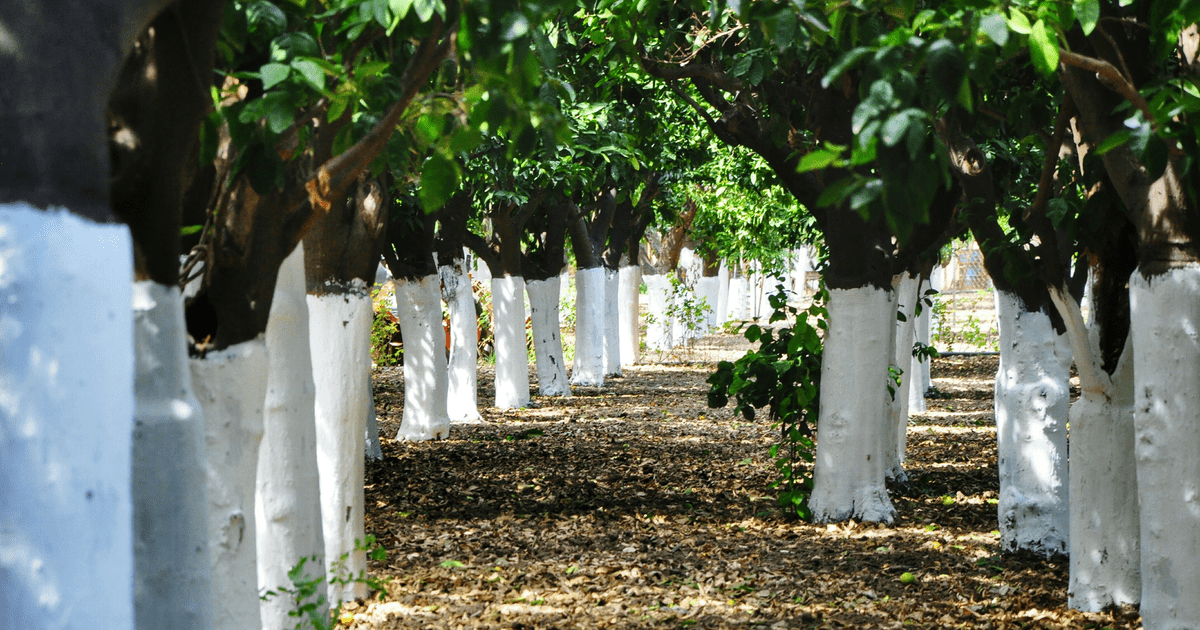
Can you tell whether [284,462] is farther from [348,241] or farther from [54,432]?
[54,432]

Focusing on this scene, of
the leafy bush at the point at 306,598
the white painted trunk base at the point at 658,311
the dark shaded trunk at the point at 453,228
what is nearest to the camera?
the leafy bush at the point at 306,598

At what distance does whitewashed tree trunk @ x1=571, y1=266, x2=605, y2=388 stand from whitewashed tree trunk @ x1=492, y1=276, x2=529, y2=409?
2318 millimetres

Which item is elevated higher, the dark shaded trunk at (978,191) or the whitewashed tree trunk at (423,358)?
the dark shaded trunk at (978,191)

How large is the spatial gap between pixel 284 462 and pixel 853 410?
12.8ft

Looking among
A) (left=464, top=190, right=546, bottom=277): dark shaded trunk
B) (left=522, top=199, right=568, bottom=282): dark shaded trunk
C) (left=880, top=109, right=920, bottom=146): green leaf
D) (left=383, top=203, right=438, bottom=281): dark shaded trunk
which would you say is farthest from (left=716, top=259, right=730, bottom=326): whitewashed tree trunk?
(left=880, top=109, right=920, bottom=146): green leaf

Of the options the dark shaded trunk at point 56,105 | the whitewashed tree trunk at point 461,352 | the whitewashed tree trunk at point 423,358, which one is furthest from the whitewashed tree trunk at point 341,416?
the whitewashed tree trunk at point 461,352

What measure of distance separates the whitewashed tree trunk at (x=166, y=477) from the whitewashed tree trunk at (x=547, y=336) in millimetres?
11862

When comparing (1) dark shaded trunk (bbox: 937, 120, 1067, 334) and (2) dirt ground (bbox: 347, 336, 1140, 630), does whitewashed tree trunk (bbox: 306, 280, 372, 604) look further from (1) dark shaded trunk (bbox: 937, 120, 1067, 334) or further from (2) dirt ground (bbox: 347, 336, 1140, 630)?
(1) dark shaded trunk (bbox: 937, 120, 1067, 334)

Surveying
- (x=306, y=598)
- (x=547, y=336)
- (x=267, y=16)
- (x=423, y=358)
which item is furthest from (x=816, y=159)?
(x=547, y=336)

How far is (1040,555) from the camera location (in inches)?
228

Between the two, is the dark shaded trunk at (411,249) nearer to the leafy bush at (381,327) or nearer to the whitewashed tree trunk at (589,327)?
the whitewashed tree trunk at (589,327)

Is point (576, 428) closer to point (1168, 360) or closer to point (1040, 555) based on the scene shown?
point (1040, 555)

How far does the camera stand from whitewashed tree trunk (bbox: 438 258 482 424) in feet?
40.0

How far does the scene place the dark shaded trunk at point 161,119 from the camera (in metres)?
2.17
